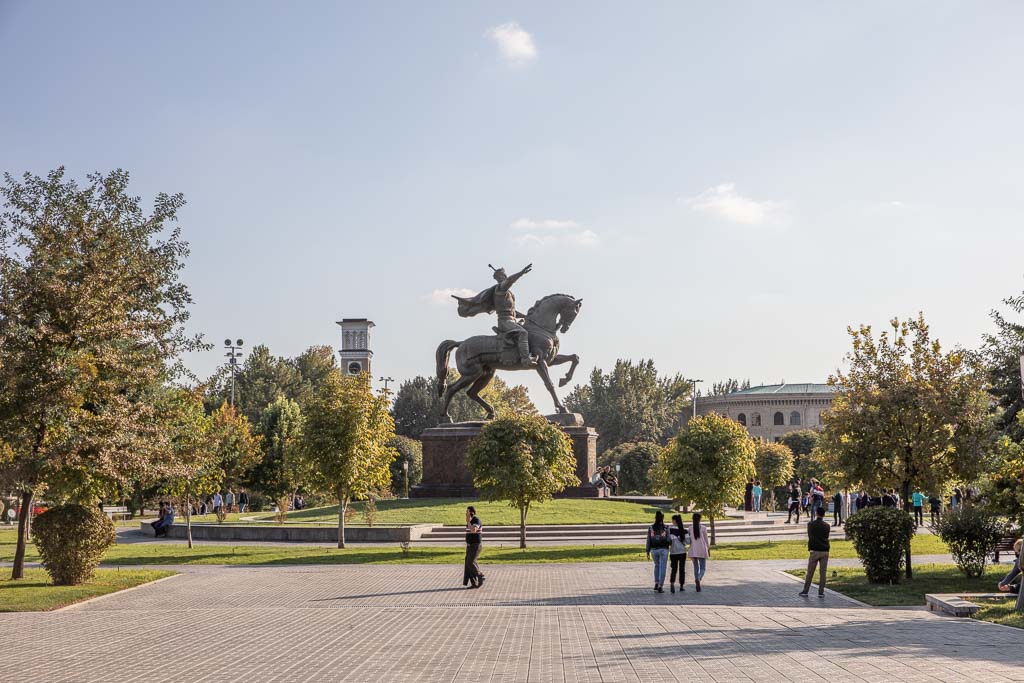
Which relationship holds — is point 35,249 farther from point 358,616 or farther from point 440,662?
point 440,662

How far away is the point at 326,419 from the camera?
85.4 ft

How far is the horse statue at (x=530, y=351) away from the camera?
115 ft

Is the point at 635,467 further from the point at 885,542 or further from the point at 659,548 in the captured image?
the point at 659,548

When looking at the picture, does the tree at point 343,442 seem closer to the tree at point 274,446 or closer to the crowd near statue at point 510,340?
the crowd near statue at point 510,340

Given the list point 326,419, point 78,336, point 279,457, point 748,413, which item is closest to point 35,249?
point 78,336

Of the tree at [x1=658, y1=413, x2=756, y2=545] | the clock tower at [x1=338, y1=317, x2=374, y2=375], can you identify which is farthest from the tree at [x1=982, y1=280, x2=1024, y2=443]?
the clock tower at [x1=338, y1=317, x2=374, y2=375]

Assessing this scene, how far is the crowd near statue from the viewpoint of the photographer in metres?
34.8

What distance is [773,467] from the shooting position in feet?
163

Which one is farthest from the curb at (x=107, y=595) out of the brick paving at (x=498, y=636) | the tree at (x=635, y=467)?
the tree at (x=635, y=467)

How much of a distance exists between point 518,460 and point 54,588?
1111 cm

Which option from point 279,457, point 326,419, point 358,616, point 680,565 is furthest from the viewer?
point 279,457

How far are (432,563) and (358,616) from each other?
29.3 feet

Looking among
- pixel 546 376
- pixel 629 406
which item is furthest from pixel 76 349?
pixel 629 406

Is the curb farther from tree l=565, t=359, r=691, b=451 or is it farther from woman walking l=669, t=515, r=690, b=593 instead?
tree l=565, t=359, r=691, b=451
